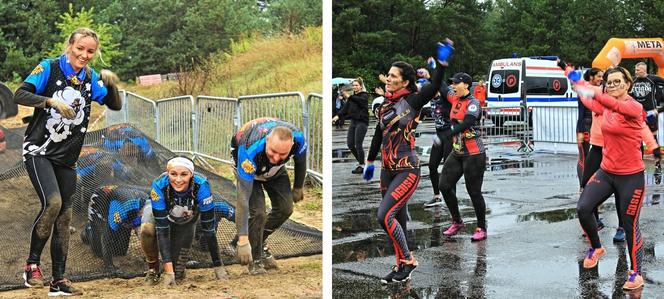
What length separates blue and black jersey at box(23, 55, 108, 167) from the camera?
4.83 m

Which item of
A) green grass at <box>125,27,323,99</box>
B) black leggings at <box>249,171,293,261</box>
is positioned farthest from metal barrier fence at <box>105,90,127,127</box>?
black leggings at <box>249,171,293,261</box>

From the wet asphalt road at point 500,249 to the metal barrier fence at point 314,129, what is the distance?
0.78 metres

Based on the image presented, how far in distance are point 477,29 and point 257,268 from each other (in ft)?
137

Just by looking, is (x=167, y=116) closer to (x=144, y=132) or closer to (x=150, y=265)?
(x=144, y=132)

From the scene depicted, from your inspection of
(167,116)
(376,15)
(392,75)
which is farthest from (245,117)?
(376,15)

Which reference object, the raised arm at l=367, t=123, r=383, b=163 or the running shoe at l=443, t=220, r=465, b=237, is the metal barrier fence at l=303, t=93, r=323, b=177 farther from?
the running shoe at l=443, t=220, r=465, b=237

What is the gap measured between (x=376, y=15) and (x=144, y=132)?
34877mm

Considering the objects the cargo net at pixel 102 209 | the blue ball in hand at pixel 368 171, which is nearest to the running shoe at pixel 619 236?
the blue ball in hand at pixel 368 171

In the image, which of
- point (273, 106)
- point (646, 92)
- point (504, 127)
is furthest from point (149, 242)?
point (504, 127)

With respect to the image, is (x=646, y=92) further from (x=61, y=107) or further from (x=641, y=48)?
(x=641, y=48)

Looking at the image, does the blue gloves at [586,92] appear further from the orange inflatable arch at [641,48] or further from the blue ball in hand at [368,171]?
the orange inflatable arch at [641,48]

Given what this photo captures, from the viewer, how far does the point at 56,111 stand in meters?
4.88

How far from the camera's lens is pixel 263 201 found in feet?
19.2

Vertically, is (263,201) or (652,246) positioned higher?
(263,201)
